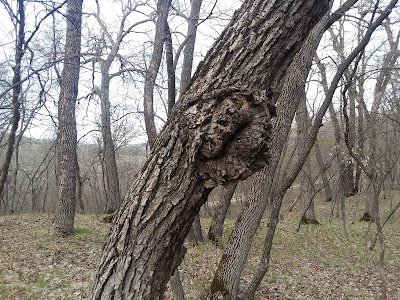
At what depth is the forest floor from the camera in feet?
19.2

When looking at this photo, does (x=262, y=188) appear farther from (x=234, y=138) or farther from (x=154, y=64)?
(x=234, y=138)

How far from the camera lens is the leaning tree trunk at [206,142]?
1.37 metres

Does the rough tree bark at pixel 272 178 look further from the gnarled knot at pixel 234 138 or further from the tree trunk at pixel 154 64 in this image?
the gnarled knot at pixel 234 138

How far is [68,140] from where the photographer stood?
27.6ft

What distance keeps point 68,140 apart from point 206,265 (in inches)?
169

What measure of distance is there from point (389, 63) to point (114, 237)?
12.9 meters

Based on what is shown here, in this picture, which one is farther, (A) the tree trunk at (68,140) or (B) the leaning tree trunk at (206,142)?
(A) the tree trunk at (68,140)

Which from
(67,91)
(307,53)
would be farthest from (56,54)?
(307,53)

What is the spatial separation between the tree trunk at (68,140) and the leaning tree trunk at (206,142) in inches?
288

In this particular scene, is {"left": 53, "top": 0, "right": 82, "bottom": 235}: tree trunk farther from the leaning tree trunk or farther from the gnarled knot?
the gnarled knot

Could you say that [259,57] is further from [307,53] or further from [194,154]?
[307,53]

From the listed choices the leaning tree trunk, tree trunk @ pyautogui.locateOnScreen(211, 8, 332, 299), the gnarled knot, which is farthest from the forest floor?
the gnarled knot

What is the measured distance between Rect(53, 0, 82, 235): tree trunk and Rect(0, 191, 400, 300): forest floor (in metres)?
0.49

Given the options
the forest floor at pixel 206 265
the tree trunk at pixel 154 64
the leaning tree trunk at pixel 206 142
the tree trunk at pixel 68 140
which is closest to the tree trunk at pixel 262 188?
the forest floor at pixel 206 265
